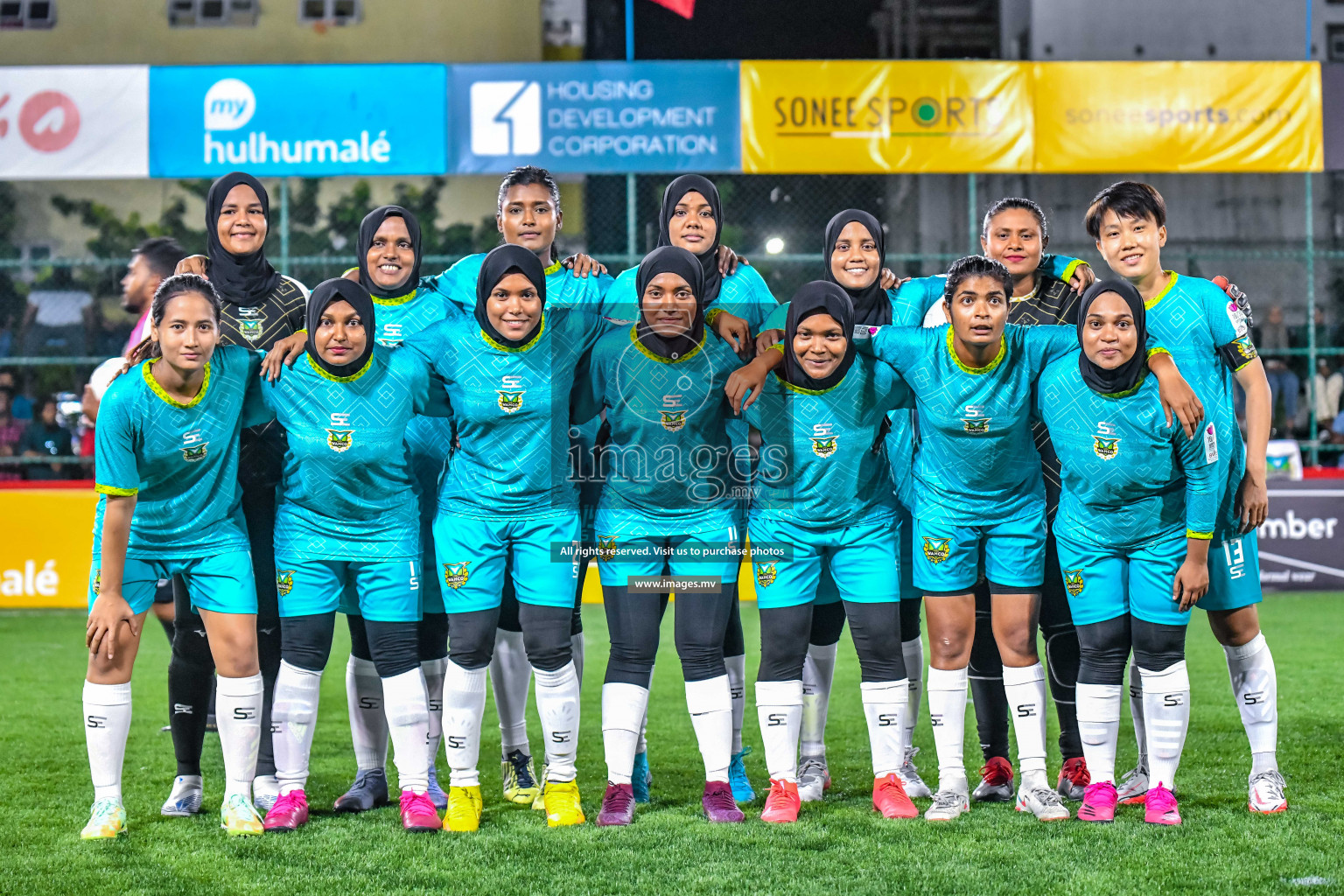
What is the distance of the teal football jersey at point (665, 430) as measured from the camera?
4.56 meters

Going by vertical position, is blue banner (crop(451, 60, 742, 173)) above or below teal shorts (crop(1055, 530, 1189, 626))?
above

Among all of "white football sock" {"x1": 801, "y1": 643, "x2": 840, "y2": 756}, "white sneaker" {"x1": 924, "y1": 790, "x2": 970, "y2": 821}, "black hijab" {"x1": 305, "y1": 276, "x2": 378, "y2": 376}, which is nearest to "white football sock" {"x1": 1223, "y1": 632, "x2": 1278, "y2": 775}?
"white sneaker" {"x1": 924, "y1": 790, "x2": 970, "y2": 821}

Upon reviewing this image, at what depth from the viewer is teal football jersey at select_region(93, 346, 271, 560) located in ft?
14.3

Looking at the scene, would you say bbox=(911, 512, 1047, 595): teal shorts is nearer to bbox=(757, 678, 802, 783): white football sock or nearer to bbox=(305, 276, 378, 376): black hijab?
bbox=(757, 678, 802, 783): white football sock

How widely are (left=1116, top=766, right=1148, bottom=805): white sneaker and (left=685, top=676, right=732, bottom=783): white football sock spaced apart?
1396 mm

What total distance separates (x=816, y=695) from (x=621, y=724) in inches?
34.7

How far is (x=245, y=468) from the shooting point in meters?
4.78

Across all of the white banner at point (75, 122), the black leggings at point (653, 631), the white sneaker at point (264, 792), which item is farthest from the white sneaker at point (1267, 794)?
the white banner at point (75, 122)

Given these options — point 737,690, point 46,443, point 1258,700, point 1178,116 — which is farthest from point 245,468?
point 1178,116

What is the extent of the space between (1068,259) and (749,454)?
1.53 meters

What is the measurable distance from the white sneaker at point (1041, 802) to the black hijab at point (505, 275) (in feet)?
7.60

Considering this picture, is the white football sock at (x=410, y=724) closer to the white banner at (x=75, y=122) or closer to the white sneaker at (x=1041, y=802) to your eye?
the white sneaker at (x=1041, y=802)

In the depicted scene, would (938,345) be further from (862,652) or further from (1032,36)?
(1032,36)

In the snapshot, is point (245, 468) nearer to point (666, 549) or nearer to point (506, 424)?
point (506, 424)
